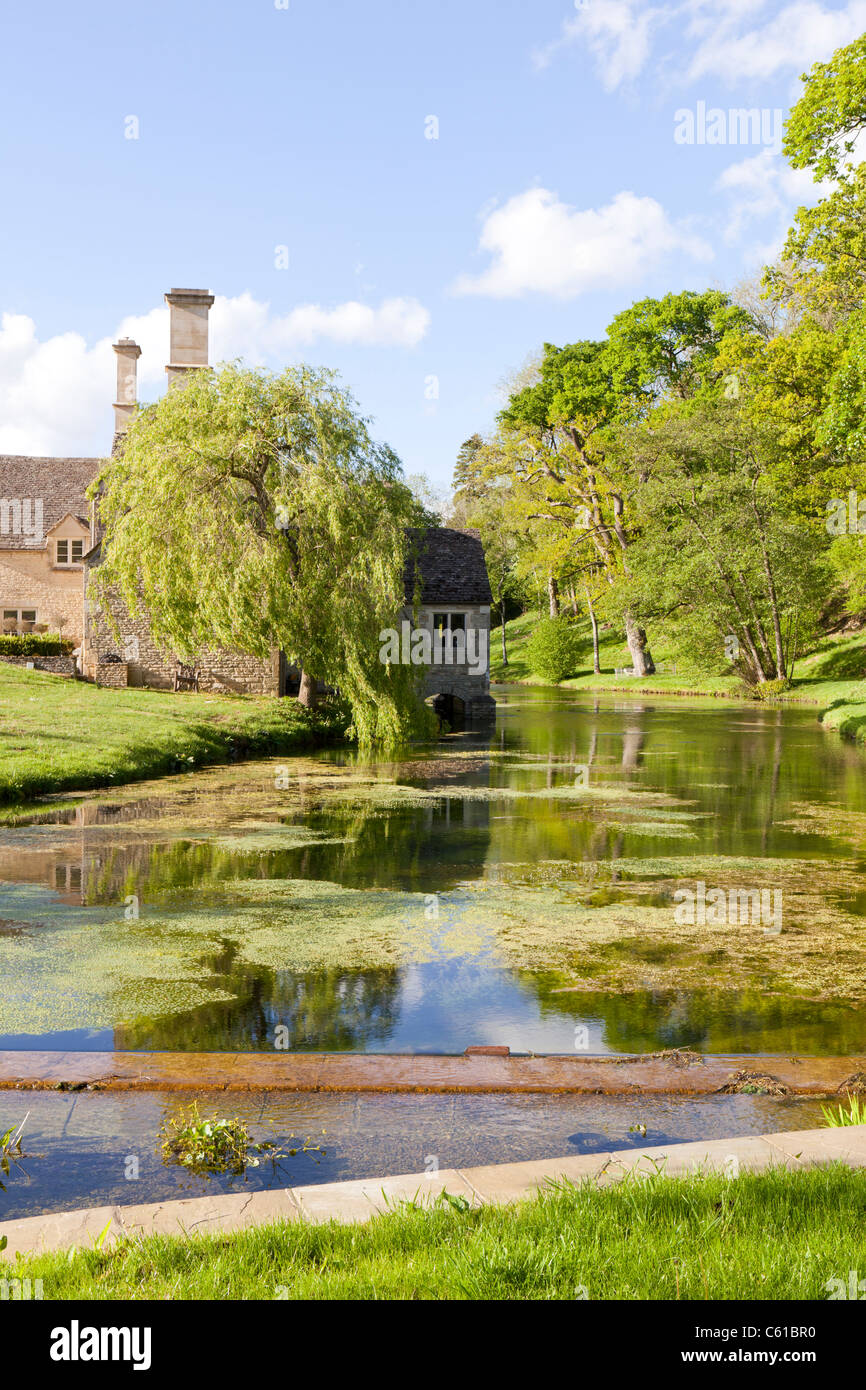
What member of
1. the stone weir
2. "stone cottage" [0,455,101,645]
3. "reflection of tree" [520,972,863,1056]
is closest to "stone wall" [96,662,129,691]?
"stone cottage" [0,455,101,645]

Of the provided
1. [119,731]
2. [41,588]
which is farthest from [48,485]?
[119,731]

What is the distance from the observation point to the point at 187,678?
32.9 metres

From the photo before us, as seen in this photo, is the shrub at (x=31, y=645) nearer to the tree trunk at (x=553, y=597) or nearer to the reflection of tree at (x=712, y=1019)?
the reflection of tree at (x=712, y=1019)

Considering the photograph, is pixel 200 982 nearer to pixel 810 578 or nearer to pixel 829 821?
pixel 829 821

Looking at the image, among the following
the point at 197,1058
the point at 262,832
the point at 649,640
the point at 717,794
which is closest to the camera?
the point at 197,1058

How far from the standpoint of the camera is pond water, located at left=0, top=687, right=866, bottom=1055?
7.06m

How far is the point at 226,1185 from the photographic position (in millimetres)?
4633

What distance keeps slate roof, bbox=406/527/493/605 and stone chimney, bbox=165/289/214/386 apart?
357 inches

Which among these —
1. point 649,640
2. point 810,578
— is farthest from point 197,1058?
point 649,640

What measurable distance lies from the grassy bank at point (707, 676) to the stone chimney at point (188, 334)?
21601mm

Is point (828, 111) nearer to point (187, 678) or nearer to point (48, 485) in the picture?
point (187, 678)

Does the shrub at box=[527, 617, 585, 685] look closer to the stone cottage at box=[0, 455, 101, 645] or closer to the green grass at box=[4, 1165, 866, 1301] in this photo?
the stone cottage at box=[0, 455, 101, 645]

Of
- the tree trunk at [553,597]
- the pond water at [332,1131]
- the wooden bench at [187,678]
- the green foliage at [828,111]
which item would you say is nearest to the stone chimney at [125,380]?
the wooden bench at [187,678]
